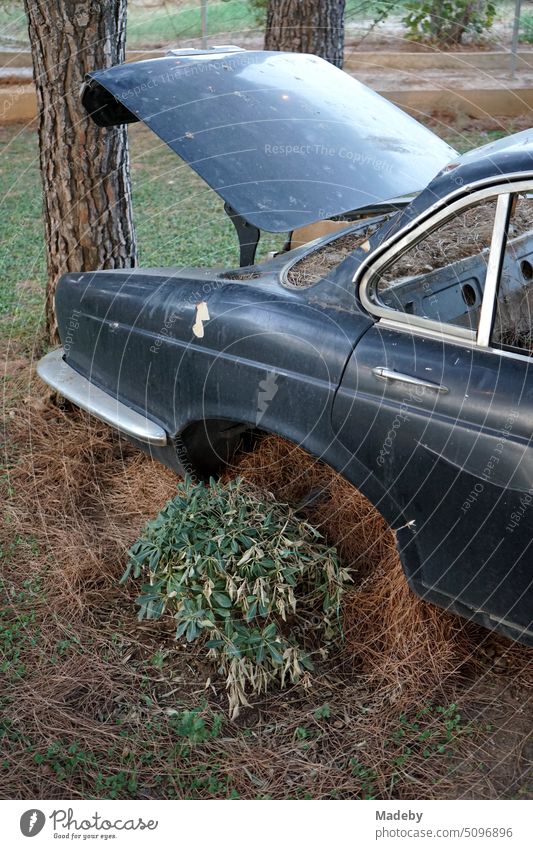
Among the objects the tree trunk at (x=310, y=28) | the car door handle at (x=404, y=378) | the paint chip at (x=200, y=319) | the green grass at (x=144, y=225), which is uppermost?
the tree trunk at (x=310, y=28)

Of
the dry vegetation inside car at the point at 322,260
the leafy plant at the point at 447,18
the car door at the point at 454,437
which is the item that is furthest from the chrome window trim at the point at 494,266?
the leafy plant at the point at 447,18

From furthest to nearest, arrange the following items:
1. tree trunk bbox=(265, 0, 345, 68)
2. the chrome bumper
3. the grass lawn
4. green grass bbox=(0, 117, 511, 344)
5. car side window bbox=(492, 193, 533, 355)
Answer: tree trunk bbox=(265, 0, 345, 68), green grass bbox=(0, 117, 511, 344), the chrome bumper, car side window bbox=(492, 193, 533, 355), the grass lawn

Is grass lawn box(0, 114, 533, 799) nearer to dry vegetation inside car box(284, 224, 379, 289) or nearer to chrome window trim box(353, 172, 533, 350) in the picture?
dry vegetation inside car box(284, 224, 379, 289)

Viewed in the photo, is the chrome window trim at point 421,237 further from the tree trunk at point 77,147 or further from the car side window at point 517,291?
the tree trunk at point 77,147

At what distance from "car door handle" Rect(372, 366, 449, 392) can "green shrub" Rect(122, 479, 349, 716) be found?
0.78 meters

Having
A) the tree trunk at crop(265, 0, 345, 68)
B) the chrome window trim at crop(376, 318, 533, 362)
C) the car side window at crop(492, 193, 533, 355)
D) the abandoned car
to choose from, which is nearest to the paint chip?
the abandoned car

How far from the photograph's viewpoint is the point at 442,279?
3186 millimetres

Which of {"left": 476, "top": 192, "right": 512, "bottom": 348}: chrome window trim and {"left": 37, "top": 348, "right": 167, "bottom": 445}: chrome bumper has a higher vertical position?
{"left": 476, "top": 192, "right": 512, "bottom": 348}: chrome window trim

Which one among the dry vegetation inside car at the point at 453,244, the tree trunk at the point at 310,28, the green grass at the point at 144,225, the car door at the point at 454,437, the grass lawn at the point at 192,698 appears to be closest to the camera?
the car door at the point at 454,437

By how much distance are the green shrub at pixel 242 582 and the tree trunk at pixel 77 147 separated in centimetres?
211

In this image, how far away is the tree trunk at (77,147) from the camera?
4582 millimetres

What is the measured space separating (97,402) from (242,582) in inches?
43.0

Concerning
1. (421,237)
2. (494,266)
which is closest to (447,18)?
(421,237)

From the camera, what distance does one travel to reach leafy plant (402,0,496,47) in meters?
12.4
